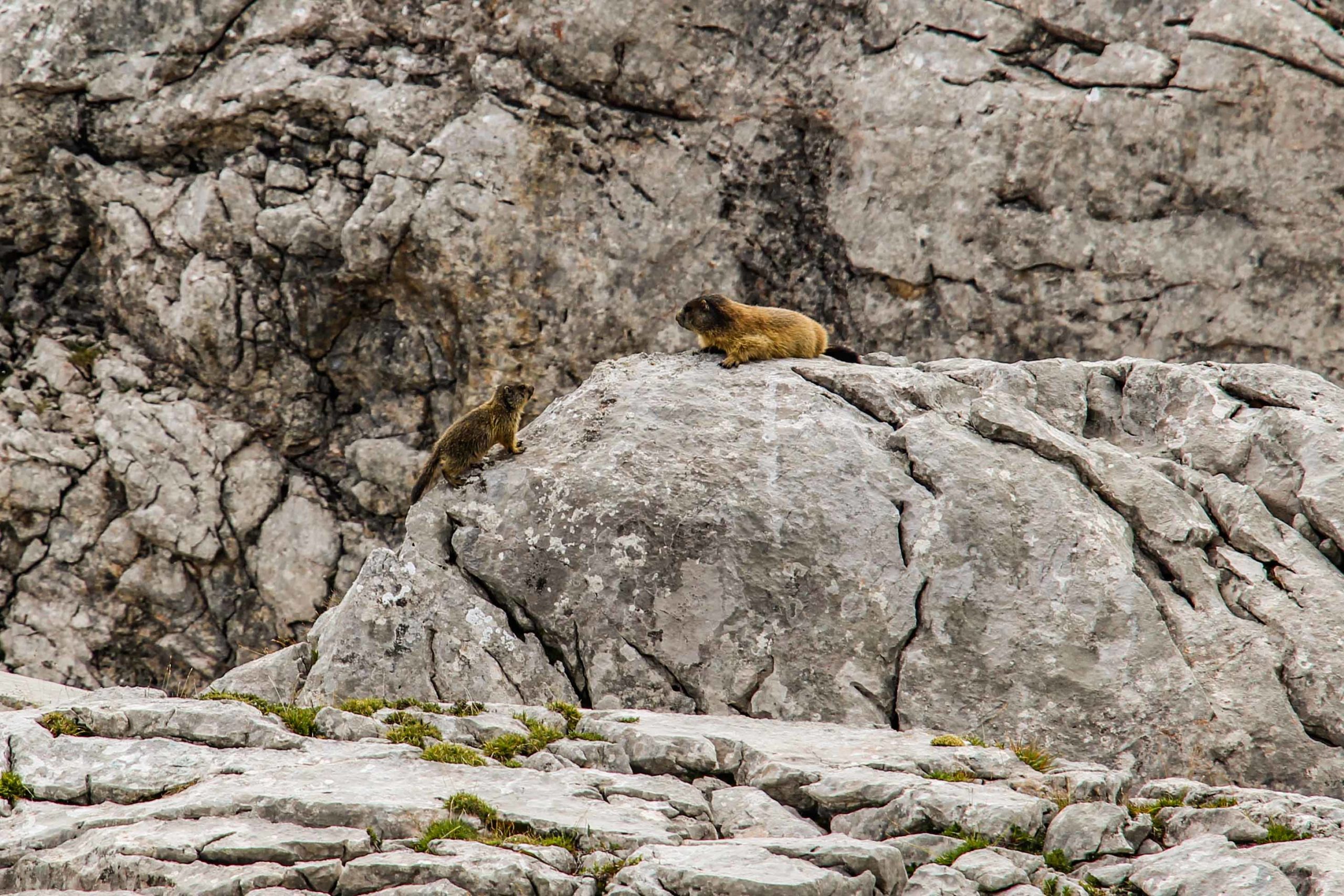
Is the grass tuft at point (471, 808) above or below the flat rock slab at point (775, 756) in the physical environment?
above

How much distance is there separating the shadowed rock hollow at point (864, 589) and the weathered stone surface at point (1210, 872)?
2968 mm

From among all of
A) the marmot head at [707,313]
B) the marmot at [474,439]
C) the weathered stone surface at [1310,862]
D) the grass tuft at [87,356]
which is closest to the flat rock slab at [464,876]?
the weathered stone surface at [1310,862]

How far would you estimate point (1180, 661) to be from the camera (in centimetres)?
1162

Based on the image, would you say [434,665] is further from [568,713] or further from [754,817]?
[754,817]

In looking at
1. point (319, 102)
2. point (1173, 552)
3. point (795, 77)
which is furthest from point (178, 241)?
point (1173, 552)

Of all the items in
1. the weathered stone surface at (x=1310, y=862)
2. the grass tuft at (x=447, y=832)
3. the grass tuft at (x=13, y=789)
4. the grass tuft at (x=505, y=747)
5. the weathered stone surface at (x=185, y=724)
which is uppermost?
the weathered stone surface at (x=1310, y=862)

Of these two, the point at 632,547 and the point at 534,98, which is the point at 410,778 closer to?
the point at 632,547

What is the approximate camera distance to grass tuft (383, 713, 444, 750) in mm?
9375

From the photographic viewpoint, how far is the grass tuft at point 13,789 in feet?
27.5

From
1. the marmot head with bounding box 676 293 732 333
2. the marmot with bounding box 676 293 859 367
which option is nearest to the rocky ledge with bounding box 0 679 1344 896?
the marmot with bounding box 676 293 859 367

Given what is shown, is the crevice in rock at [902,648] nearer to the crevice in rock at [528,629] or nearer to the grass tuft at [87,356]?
the crevice in rock at [528,629]

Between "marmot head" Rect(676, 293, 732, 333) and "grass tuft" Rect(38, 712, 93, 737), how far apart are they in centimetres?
791

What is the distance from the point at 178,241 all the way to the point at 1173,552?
1689cm

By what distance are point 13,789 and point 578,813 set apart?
398cm
